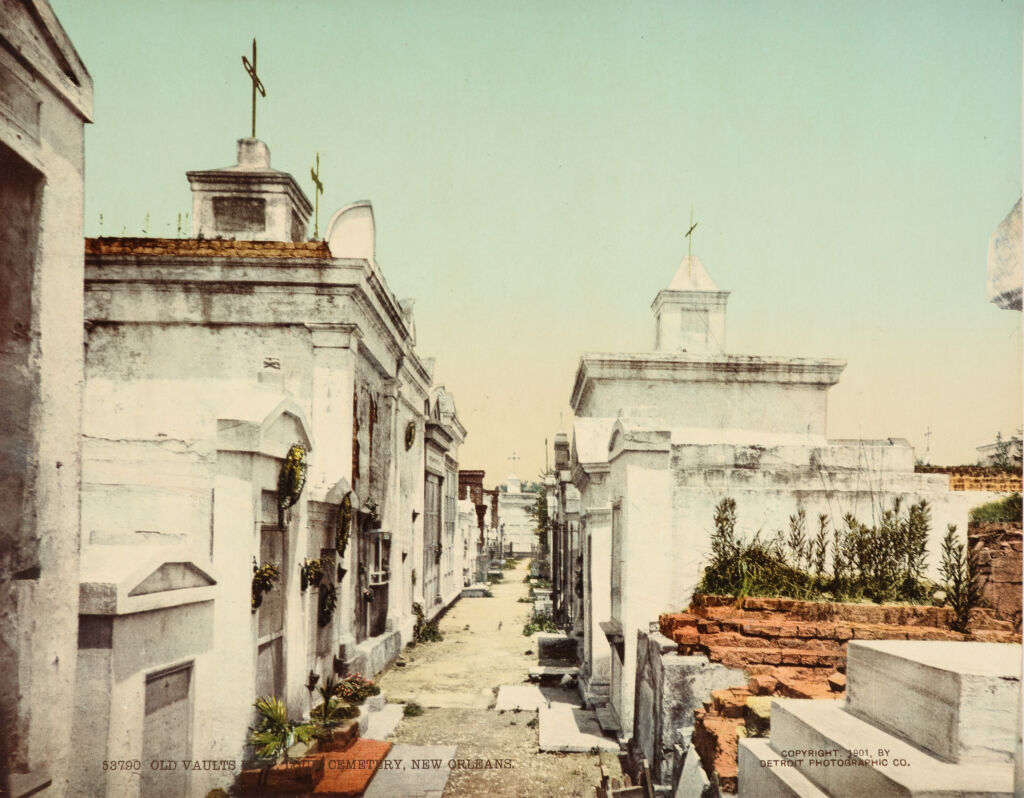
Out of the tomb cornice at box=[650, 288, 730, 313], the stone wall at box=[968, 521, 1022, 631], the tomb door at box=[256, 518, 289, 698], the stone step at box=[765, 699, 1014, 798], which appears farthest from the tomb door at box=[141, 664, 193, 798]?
the tomb cornice at box=[650, 288, 730, 313]

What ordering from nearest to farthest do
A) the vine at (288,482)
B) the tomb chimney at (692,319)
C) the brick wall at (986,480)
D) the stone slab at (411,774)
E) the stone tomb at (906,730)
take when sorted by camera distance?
the stone tomb at (906,730) < the stone slab at (411,774) < the vine at (288,482) < the brick wall at (986,480) < the tomb chimney at (692,319)

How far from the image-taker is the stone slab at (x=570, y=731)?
1035 cm

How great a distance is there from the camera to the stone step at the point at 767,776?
460 centimetres

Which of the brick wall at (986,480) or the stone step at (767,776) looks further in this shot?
the brick wall at (986,480)

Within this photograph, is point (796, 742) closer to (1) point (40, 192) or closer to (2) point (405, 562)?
(1) point (40, 192)

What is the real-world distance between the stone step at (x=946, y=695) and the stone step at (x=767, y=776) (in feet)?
1.78

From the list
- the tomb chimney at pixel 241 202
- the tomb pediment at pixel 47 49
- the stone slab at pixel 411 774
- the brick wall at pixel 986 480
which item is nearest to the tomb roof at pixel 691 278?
the brick wall at pixel 986 480

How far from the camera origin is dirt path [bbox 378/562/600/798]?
9344 millimetres

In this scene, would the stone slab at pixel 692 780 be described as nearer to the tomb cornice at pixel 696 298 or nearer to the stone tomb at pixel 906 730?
the stone tomb at pixel 906 730

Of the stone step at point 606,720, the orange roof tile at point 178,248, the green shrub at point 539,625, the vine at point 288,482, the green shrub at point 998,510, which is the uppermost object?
the orange roof tile at point 178,248

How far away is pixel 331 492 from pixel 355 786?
454 cm

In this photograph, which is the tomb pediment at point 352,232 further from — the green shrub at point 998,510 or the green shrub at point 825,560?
the green shrub at point 998,510

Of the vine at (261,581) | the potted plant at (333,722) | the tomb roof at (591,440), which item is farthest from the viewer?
the tomb roof at (591,440)

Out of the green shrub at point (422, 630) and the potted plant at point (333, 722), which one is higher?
the potted plant at point (333, 722)
